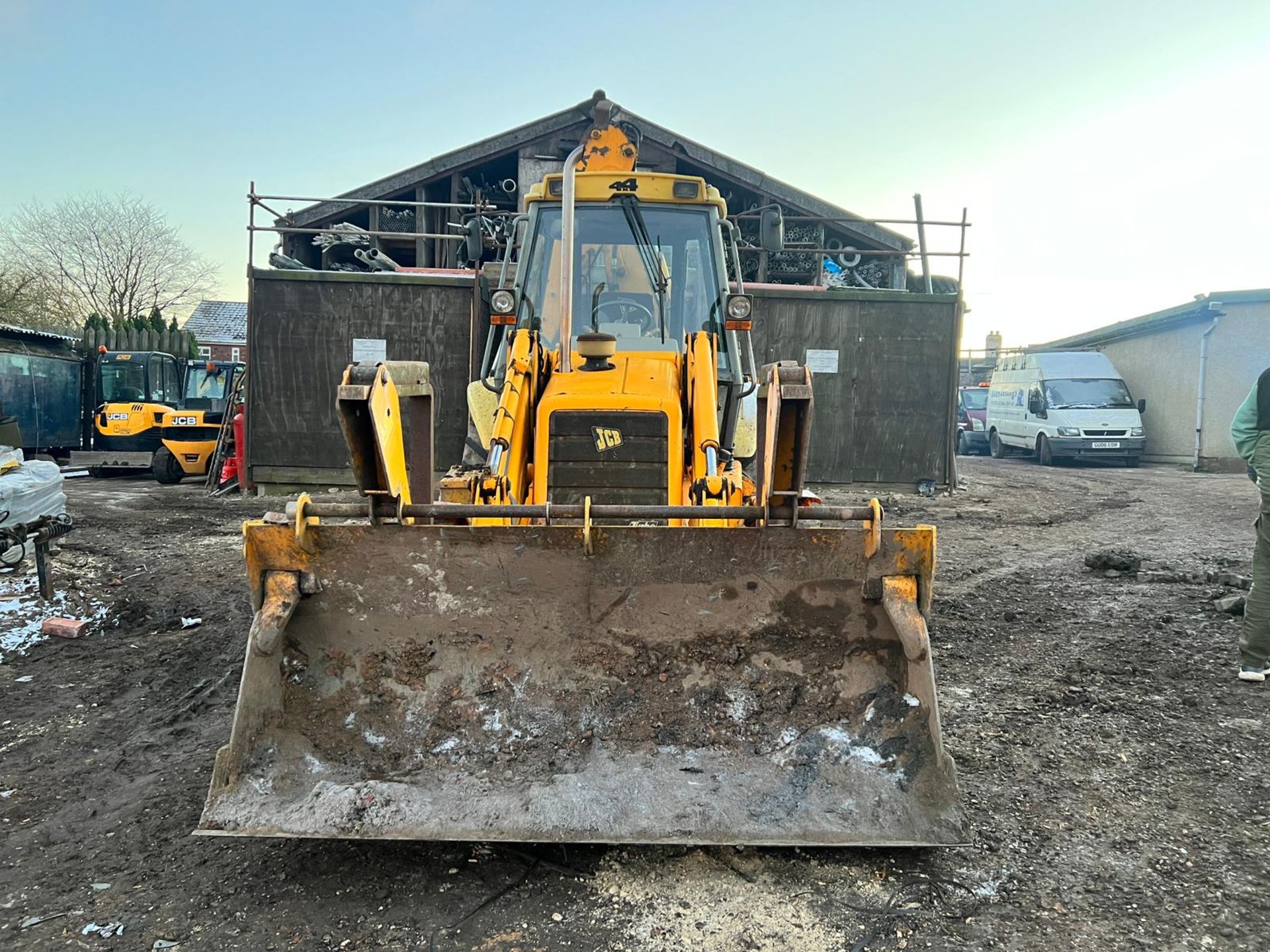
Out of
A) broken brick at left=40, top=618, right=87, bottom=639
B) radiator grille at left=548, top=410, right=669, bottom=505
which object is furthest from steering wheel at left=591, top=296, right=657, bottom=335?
broken brick at left=40, top=618, right=87, bottom=639

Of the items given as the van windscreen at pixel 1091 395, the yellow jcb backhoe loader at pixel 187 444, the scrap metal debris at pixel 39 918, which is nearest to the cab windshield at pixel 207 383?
the yellow jcb backhoe loader at pixel 187 444

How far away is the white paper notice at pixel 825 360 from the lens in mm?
11711

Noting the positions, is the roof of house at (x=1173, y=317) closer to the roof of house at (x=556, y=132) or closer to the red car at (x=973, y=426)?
the red car at (x=973, y=426)

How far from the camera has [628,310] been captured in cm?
525

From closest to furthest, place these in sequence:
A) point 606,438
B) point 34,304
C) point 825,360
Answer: point 606,438 < point 825,360 < point 34,304

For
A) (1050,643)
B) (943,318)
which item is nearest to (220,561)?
(1050,643)

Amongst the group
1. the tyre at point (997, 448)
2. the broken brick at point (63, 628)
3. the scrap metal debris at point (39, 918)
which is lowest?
the scrap metal debris at point (39, 918)

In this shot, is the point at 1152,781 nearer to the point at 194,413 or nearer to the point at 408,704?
the point at 408,704

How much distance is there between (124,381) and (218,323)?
25.1m

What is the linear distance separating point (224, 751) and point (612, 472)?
206 cm

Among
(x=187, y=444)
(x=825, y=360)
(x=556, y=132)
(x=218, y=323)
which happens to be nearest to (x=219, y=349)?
(x=218, y=323)

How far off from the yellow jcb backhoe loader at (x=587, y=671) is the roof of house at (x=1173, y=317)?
19.1 m

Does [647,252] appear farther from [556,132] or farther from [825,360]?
[556,132]

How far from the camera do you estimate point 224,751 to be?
9.55 feet
